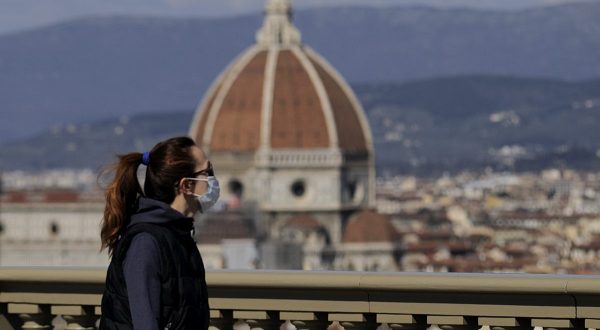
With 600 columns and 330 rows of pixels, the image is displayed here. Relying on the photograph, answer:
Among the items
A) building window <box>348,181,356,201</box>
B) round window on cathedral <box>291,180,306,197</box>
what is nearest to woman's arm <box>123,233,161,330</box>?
round window on cathedral <box>291,180,306,197</box>

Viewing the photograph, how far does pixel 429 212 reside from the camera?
175 m

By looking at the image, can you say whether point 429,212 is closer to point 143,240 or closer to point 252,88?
point 252,88

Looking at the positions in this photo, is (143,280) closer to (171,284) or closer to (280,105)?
(171,284)

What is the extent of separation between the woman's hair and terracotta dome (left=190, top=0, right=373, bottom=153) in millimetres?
99478

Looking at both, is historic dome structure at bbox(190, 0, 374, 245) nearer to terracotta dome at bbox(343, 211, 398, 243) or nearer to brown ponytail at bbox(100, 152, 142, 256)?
terracotta dome at bbox(343, 211, 398, 243)

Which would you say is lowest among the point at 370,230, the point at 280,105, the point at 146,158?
the point at 146,158

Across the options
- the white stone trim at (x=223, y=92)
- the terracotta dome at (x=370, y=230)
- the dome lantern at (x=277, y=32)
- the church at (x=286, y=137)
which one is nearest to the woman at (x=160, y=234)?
the terracotta dome at (x=370, y=230)

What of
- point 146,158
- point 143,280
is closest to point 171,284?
point 143,280

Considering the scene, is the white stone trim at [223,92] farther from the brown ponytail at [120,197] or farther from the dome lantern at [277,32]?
the brown ponytail at [120,197]

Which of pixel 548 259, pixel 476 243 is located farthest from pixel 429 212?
pixel 548 259

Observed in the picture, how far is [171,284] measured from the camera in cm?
872

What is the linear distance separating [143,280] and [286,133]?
4057 inches

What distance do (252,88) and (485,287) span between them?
100 m

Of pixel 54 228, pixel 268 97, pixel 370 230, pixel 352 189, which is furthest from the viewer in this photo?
pixel 352 189
